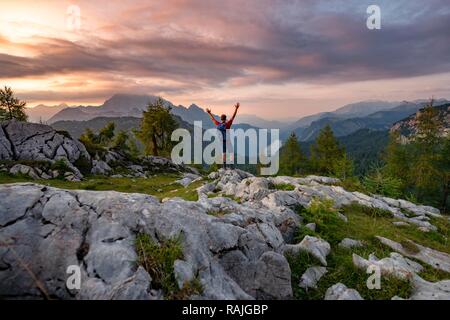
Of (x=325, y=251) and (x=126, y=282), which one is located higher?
(x=126, y=282)

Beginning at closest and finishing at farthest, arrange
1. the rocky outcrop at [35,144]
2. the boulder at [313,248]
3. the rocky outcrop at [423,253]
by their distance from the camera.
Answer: the boulder at [313,248], the rocky outcrop at [423,253], the rocky outcrop at [35,144]

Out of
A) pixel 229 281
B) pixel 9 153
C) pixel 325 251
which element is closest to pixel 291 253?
pixel 325 251

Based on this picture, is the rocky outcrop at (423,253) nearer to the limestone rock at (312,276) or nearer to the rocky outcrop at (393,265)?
the rocky outcrop at (393,265)

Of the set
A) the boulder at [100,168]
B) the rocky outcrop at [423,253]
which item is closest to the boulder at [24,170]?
the boulder at [100,168]

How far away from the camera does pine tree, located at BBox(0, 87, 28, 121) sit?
61.2 metres

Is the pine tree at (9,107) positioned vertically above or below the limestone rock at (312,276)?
above

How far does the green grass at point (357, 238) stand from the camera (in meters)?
9.26

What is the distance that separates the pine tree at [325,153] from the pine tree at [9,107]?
72809 mm

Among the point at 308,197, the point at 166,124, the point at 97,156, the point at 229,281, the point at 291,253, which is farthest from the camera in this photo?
the point at 166,124

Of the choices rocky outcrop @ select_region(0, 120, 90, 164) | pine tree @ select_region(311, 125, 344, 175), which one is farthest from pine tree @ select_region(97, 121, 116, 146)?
pine tree @ select_region(311, 125, 344, 175)

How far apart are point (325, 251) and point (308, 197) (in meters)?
6.70

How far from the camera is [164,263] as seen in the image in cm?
734
